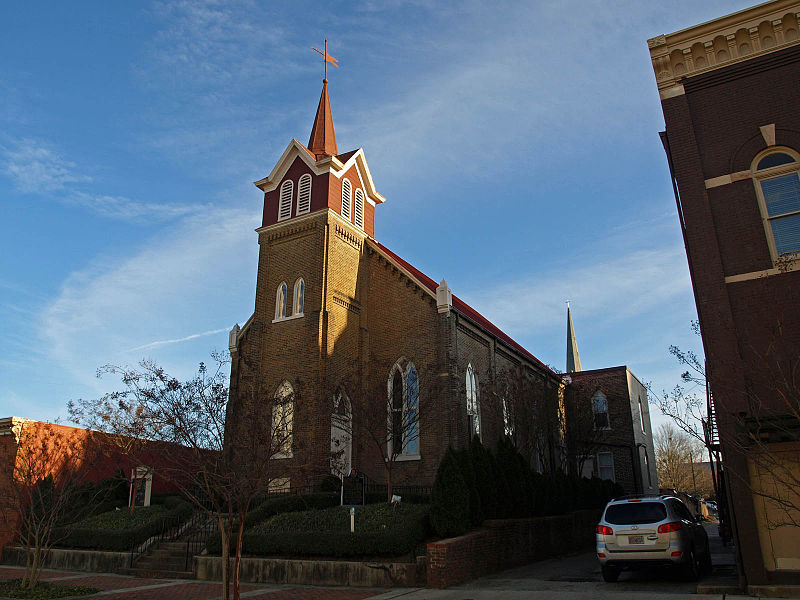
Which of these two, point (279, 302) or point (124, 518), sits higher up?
point (279, 302)

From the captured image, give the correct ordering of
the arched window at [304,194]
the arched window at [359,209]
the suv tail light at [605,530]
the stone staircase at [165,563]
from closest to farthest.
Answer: the suv tail light at [605,530] → the stone staircase at [165,563] → the arched window at [304,194] → the arched window at [359,209]

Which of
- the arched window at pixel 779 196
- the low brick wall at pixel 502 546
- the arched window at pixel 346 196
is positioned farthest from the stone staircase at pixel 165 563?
the arched window at pixel 779 196

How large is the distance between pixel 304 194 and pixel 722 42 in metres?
17.9

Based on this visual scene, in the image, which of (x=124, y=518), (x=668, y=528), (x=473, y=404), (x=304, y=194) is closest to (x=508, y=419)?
(x=473, y=404)

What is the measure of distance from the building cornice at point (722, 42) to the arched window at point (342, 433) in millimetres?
13864

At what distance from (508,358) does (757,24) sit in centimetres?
1881

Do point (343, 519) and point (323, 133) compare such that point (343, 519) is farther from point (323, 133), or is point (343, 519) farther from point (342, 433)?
point (323, 133)

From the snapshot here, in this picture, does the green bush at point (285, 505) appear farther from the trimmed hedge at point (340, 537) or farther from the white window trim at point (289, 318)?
the white window trim at point (289, 318)

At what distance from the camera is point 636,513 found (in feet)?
43.2

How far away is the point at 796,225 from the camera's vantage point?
12867 mm

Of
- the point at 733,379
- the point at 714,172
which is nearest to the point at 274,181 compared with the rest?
the point at 714,172

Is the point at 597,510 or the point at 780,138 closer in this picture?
the point at 780,138

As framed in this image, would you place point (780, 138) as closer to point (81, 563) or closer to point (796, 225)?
point (796, 225)

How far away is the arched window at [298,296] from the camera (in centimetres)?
2594
